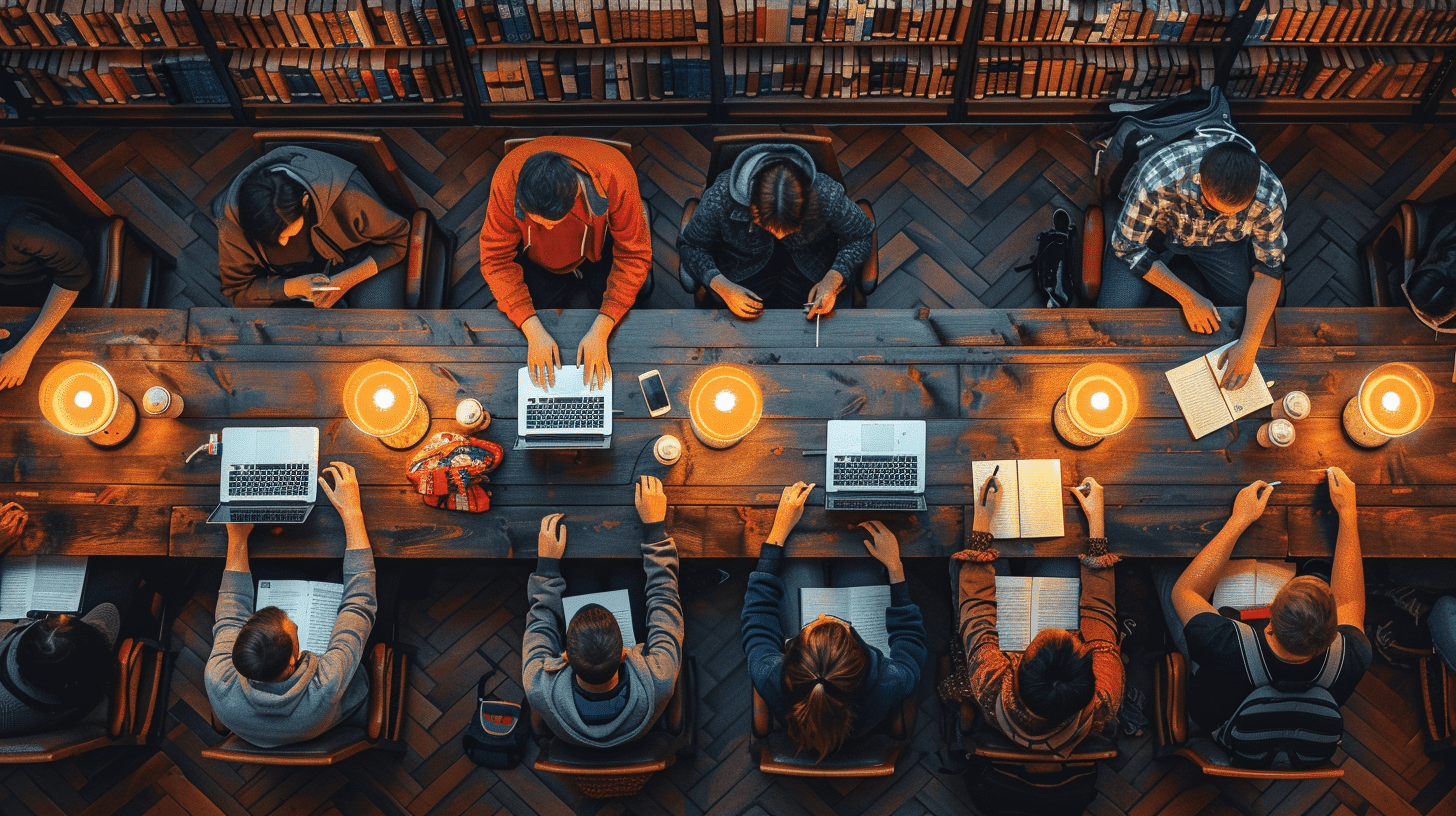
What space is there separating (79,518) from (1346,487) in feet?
13.4

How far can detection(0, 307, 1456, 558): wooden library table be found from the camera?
109 inches

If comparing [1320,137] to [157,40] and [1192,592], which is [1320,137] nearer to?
[1192,592]

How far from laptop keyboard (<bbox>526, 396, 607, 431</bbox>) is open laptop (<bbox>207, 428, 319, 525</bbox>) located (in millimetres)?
733

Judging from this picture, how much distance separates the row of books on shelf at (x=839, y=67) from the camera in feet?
12.2

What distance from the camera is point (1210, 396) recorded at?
282cm

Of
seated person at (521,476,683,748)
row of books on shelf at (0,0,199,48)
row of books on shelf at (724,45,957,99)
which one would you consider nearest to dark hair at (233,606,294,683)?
seated person at (521,476,683,748)

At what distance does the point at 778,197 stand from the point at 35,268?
2649 mm

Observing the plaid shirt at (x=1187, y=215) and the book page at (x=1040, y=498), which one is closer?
the book page at (x=1040, y=498)

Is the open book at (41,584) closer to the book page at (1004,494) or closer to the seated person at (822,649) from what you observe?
the seated person at (822,649)

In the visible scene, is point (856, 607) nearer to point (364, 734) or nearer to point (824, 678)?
point (824, 678)

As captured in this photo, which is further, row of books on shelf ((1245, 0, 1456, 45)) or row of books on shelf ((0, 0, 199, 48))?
row of books on shelf ((0, 0, 199, 48))

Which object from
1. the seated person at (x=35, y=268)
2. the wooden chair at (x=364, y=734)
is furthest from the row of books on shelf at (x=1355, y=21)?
the seated person at (x=35, y=268)

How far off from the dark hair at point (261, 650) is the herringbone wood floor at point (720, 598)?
1055 mm

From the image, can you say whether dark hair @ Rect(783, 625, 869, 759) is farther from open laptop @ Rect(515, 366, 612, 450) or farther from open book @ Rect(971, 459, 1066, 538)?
open laptop @ Rect(515, 366, 612, 450)
